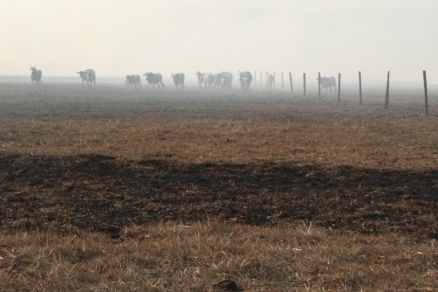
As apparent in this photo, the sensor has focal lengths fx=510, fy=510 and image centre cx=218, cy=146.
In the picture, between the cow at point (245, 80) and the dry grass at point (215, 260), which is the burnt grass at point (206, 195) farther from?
the cow at point (245, 80)

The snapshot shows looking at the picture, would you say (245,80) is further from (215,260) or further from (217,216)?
(215,260)

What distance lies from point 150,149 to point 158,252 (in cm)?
742

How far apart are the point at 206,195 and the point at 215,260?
10.1 feet

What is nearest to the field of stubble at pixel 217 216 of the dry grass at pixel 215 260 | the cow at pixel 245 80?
the dry grass at pixel 215 260

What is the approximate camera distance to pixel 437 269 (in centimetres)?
605

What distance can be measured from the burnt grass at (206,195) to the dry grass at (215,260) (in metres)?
0.61

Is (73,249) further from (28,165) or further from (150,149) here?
(150,149)

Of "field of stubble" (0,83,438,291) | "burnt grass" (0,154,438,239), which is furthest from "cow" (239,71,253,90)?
"burnt grass" (0,154,438,239)

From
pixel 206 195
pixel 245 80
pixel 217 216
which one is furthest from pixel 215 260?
pixel 245 80

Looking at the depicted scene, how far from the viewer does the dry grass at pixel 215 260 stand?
5711 mm

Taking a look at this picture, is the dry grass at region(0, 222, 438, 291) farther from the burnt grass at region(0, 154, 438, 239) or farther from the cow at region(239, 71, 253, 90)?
the cow at region(239, 71, 253, 90)

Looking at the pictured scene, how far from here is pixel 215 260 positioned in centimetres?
641

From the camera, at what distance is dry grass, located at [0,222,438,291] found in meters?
5.71

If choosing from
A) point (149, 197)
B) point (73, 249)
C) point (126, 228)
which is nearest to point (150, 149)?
point (149, 197)
